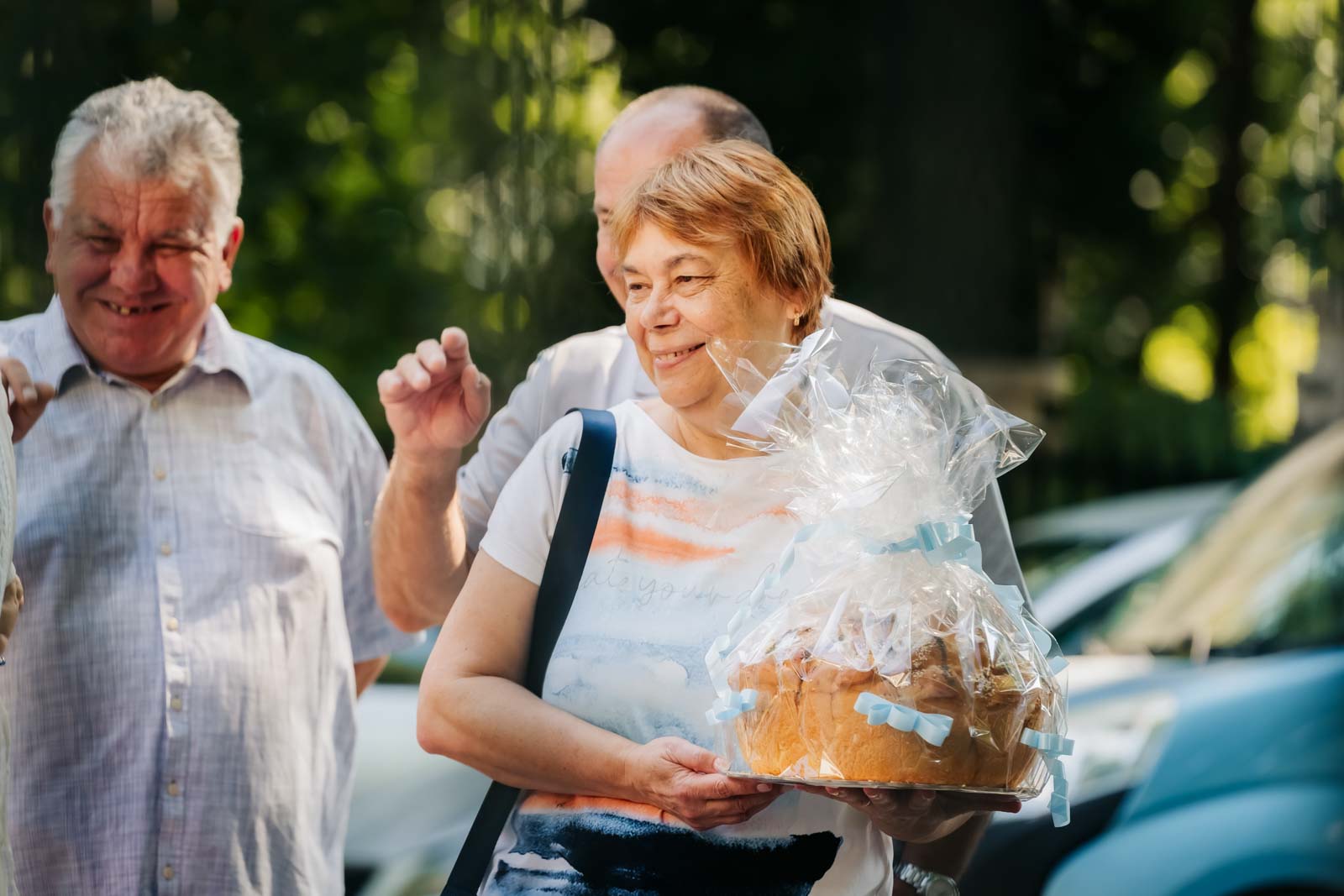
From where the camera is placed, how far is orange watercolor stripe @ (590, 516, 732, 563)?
1.82m

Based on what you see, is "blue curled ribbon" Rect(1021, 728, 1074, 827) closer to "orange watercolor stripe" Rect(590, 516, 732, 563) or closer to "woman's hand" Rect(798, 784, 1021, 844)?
"woman's hand" Rect(798, 784, 1021, 844)

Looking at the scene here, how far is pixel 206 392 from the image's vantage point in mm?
2371

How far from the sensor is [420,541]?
214 cm

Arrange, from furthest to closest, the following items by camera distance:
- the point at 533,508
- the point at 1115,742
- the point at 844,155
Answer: the point at 844,155 < the point at 1115,742 < the point at 533,508

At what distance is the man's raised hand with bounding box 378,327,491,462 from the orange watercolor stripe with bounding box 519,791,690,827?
513mm

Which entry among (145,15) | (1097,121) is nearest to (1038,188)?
(1097,121)

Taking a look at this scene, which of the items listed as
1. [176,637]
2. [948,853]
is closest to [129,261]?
[176,637]

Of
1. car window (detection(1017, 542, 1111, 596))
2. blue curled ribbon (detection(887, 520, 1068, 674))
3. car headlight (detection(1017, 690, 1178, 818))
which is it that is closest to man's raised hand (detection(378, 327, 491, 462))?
blue curled ribbon (detection(887, 520, 1068, 674))

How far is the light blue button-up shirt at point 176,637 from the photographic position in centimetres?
220

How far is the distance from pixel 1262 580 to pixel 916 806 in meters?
2.88

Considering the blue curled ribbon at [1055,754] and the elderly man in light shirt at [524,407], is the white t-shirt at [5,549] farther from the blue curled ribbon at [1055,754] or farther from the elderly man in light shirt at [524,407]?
the blue curled ribbon at [1055,754]

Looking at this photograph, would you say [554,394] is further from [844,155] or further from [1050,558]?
[844,155]

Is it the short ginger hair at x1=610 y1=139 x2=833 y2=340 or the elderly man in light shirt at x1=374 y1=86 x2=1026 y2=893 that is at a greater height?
the short ginger hair at x1=610 y1=139 x2=833 y2=340

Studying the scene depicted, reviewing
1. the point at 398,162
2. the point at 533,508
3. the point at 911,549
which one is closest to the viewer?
the point at 911,549
